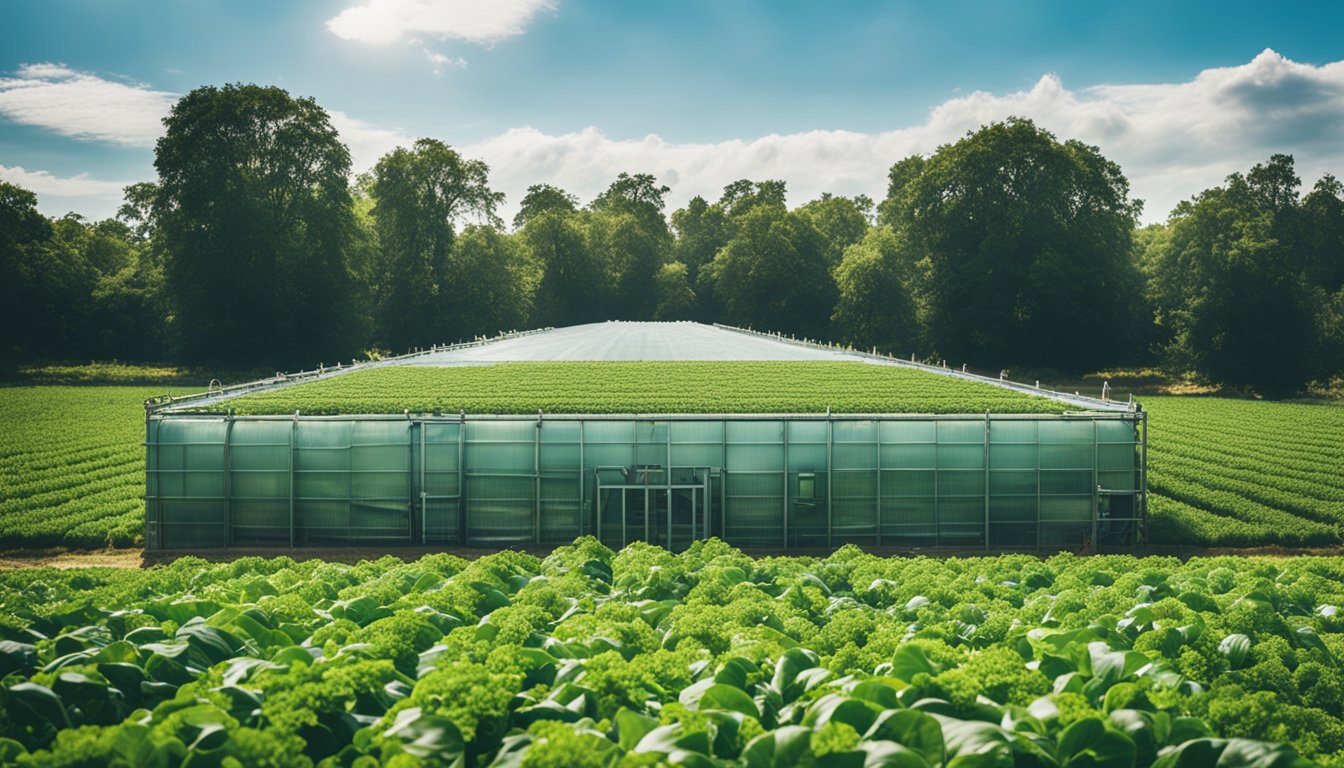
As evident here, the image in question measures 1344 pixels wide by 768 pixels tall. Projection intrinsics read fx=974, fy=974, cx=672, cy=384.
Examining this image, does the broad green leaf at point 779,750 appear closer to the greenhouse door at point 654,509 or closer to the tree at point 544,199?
the greenhouse door at point 654,509

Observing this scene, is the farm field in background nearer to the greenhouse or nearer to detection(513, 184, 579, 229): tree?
the greenhouse

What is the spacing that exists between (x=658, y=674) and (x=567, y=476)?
18636 millimetres

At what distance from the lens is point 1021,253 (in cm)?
8600

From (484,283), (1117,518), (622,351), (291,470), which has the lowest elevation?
(1117,518)

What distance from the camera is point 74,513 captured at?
29.2 m

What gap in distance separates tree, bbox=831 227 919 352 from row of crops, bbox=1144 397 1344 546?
4510 centimetres

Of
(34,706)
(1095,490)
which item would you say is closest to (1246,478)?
(1095,490)

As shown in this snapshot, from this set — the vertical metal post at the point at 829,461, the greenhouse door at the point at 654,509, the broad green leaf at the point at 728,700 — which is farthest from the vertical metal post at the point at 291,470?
the broad green leaf at the point at 728,700

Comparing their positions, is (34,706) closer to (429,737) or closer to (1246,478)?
(429,737)

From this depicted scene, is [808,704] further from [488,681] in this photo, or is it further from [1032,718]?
[488,681]

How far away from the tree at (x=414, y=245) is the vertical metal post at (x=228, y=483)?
2924 inches

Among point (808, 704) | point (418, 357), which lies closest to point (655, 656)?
point (808, 704)

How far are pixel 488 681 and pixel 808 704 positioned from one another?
2128 millimetres

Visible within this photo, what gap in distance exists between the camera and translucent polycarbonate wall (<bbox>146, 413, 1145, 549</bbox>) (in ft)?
83.7
